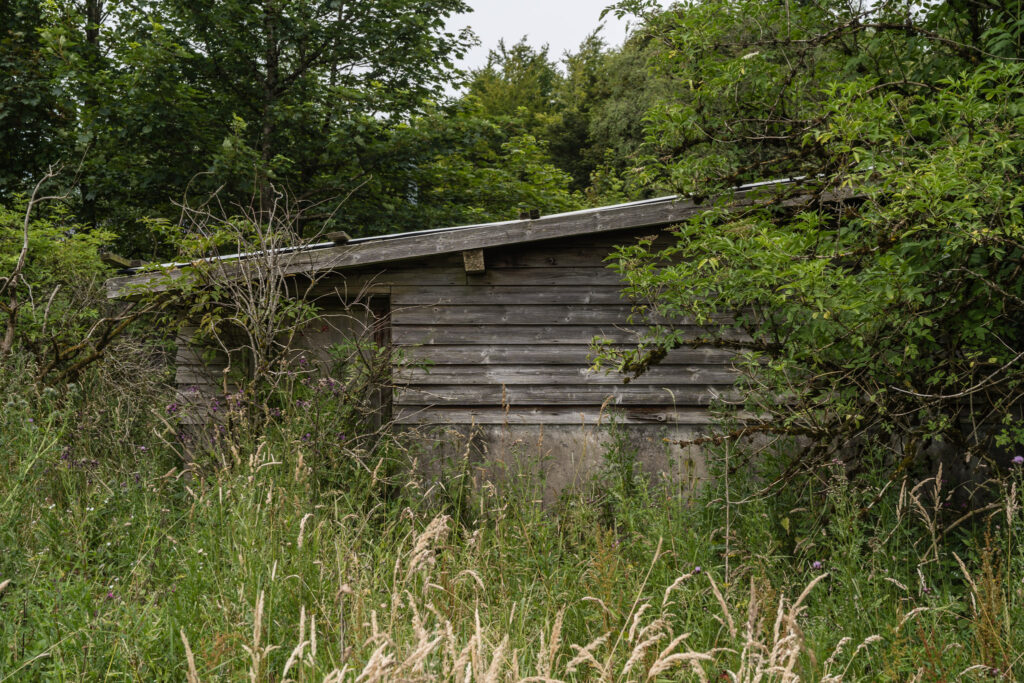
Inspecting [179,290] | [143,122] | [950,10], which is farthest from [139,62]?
[950,10]

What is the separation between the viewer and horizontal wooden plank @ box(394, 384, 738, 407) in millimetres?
7781

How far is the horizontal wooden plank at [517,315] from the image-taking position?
789 centimetres

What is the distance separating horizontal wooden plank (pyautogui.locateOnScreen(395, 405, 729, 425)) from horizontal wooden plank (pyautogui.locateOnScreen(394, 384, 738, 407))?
7 cm

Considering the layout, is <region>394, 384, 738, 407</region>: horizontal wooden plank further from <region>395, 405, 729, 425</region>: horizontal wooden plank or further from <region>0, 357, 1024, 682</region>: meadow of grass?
<region>0, 357, 1024, 682</region>: meadow of grass

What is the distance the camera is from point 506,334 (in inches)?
311

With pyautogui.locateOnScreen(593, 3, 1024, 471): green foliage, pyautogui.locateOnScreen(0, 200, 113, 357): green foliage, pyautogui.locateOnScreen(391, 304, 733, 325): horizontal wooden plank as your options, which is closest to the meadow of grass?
pyautogui.locateOnScreen(593, 3, 1024, 471): green foliage

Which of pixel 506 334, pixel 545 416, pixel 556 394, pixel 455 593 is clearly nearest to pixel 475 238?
pixel 506 334

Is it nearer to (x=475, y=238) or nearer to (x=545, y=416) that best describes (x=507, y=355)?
(x=545, y=416)

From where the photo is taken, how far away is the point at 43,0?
1444 centimetres

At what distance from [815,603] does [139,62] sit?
12.8m

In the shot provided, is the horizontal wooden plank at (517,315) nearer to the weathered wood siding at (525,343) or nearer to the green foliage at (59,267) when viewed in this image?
the weathered wood siding at (525,343)

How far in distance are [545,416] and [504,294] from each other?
138cm

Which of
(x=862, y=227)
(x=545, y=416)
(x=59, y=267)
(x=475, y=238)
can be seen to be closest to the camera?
(x=862, y=227)

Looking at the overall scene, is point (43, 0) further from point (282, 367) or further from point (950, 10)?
point (950, 10)
